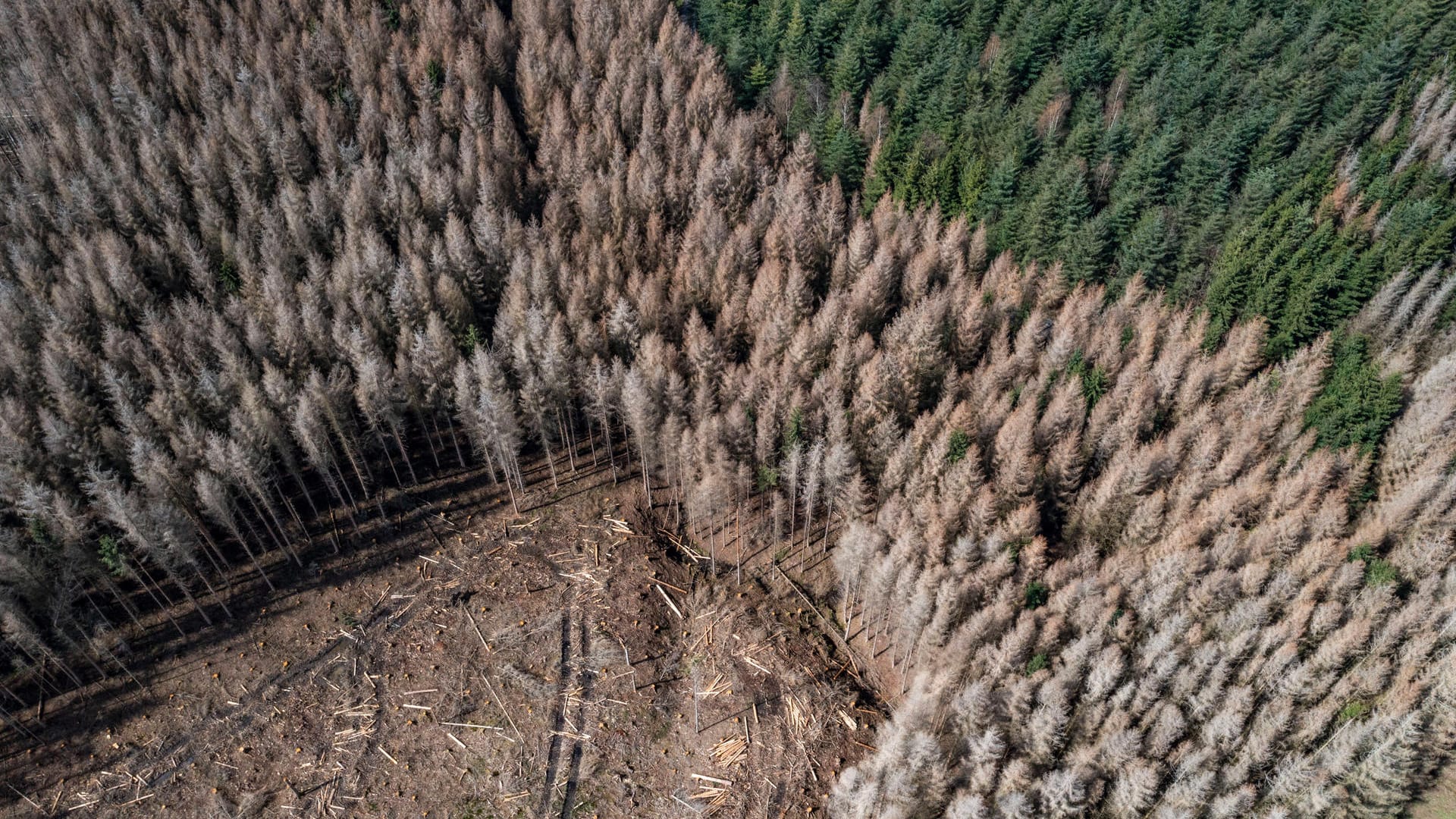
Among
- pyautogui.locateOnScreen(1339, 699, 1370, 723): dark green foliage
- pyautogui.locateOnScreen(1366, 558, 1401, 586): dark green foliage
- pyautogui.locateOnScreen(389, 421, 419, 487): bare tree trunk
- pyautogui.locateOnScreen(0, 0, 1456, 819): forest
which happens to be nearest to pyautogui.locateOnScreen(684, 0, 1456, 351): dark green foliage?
pyautogui.locateOnScreen(0, 0, 1456, 819): forest

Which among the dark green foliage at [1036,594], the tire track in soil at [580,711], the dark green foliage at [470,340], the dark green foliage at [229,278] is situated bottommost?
the tire track in soil at [580,711]

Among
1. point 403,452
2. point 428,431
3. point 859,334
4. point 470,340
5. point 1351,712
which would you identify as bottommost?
point 1351,712

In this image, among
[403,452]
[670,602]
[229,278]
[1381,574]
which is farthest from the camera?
[229,278]

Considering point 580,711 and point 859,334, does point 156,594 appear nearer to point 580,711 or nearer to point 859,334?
Answer: point 580,711

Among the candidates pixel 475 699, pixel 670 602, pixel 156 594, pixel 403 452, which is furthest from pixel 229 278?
pixel 670 602

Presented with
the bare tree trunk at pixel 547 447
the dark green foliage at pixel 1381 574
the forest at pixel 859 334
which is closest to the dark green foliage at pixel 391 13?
the forest at pixel 859 334

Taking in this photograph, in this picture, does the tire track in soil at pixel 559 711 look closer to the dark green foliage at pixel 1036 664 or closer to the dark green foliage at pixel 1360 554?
the dark green foliage at pixel 1036 664
